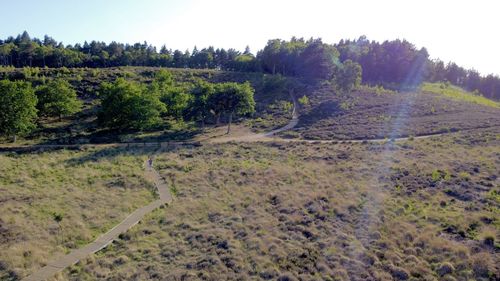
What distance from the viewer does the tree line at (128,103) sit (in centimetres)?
5541

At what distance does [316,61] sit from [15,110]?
7586cm

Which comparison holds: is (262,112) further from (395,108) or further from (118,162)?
(118,162)

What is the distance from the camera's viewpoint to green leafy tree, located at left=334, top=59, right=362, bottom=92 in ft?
273

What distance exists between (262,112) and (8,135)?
46257 millimetres

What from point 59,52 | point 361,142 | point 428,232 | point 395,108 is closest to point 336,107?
point 395,108

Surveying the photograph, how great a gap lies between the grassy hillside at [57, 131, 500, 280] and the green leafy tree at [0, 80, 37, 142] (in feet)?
83.1

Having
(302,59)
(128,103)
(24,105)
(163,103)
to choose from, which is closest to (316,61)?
(302,59)

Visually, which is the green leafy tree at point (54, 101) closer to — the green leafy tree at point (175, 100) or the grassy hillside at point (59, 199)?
the green leafy tree at point (175, 100)

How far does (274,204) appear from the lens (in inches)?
1189

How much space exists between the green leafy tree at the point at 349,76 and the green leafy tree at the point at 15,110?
62.9 m

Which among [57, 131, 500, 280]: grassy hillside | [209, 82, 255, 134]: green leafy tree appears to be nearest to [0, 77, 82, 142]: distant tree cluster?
[57, 131, 500, 280]: grassy hillside

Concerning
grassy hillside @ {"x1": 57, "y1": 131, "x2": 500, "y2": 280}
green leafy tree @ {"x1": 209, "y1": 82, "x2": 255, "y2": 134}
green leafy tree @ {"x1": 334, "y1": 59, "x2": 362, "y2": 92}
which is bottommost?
grassy hillside @ {"x1": 57, "y1": 131, "x2": 500, "y2": 280}

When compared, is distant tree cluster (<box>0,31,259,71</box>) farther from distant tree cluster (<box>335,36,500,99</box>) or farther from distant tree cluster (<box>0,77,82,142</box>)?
distant tree cluster (<box>0,77,82,142</box>)

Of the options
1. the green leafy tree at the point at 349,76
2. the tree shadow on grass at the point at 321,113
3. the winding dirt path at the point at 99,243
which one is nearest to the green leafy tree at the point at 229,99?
the tree shadow on grass at the point at 321,113
